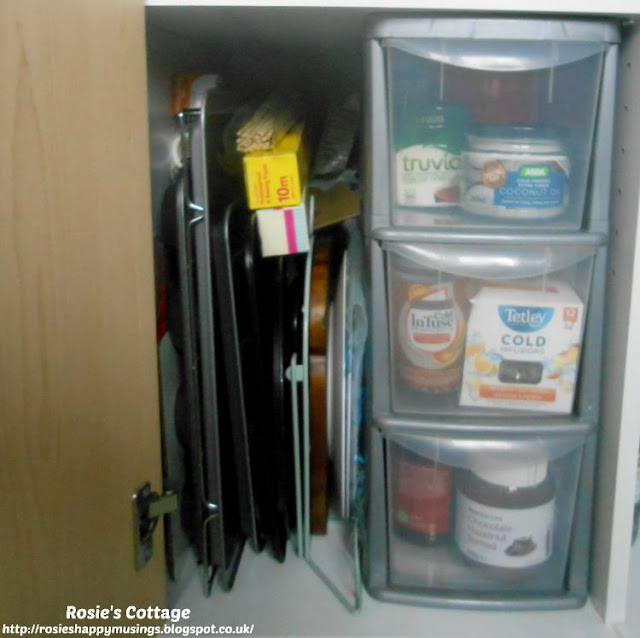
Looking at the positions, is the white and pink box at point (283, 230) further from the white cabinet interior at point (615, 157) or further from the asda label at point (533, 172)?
the asda label at point (533, 172)

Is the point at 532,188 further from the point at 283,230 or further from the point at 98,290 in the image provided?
the point at 98,290

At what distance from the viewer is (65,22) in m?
0.50

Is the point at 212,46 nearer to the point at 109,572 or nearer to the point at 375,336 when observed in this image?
the point at 375,336

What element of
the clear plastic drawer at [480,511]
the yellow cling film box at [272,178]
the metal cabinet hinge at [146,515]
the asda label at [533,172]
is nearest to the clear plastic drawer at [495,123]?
the asda label at [533,172]

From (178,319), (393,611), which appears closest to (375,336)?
(178,319)

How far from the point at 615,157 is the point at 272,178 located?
0.38m

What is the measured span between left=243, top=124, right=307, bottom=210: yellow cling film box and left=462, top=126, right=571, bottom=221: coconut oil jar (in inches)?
7.8

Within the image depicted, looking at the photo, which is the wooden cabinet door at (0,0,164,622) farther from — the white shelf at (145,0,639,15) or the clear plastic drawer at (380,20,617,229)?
the clear plastic drawer at (380,20,617,229)

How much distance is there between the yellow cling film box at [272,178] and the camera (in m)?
0.78

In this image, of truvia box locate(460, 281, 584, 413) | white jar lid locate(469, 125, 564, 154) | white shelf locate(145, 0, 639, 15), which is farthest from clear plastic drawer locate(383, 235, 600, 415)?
white shelf locate(145, 0, 639, 15)

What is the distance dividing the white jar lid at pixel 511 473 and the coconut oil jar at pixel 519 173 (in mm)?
281

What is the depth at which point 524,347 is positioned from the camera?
75 cm

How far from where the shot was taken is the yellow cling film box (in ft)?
2.55

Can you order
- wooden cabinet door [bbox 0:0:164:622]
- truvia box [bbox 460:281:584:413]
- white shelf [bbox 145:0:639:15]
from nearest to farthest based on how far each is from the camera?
wooden cabinet door [bbox 0:0:164:622] → white shelf [bbox 145:0:639:15] → truvia box [bbox 460:281:584:413]
